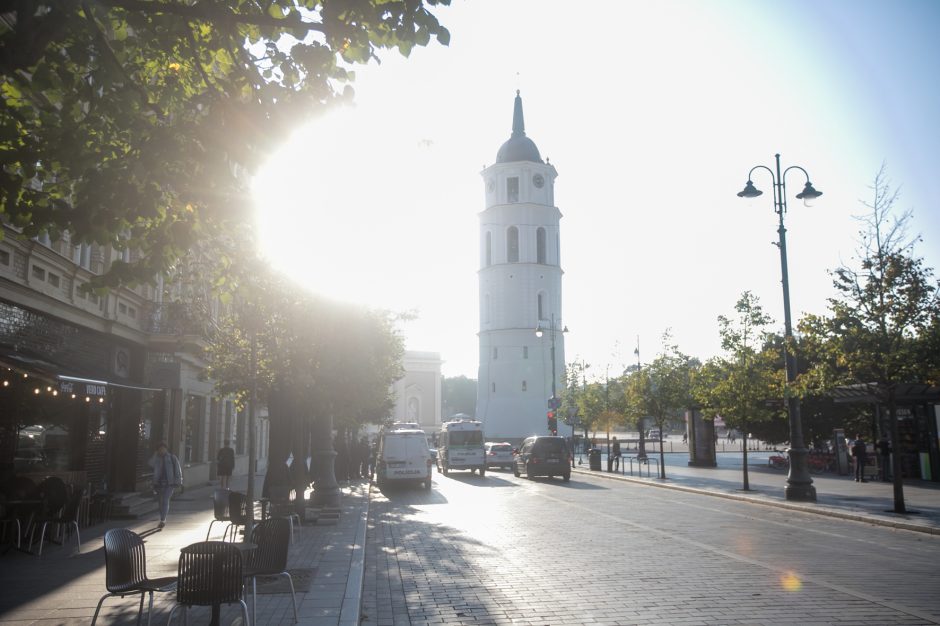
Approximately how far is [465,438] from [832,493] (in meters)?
17.5

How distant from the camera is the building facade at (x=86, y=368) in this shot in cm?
1329

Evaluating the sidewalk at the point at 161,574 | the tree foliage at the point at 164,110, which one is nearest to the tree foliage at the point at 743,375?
the sidewalk at the point at 161,574

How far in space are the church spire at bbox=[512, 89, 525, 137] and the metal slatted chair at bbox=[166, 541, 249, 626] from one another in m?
81.0

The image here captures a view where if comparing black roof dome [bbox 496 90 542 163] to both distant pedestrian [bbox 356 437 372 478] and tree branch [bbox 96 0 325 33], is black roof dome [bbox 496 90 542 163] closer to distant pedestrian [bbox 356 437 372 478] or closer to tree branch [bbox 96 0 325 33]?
distant pedestrian [bbox 356 437 372 478]

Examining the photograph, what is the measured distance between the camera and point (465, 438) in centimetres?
3578

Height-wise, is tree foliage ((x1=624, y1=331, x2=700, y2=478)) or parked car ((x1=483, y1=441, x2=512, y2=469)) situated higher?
tree foliage ((x1=624, y1=331, x2=700, y2=478))

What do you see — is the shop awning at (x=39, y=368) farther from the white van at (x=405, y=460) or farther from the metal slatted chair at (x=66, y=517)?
the white van at (x=405, y=460)

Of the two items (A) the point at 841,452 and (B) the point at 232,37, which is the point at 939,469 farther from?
(B) the point at 232,37

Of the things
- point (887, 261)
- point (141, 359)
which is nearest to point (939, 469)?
point (887, 261)

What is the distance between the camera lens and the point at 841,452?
102 feet

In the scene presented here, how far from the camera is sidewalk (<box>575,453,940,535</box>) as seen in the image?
16.1m

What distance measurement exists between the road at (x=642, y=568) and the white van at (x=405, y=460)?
7.61 metres

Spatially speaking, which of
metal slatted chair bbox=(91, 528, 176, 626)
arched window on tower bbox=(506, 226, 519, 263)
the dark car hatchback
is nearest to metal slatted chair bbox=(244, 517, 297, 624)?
metal slatted chair bbox=(91, 528, 176, 626)

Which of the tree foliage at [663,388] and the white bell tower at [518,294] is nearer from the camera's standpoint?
the tree foliage at [663,388]
